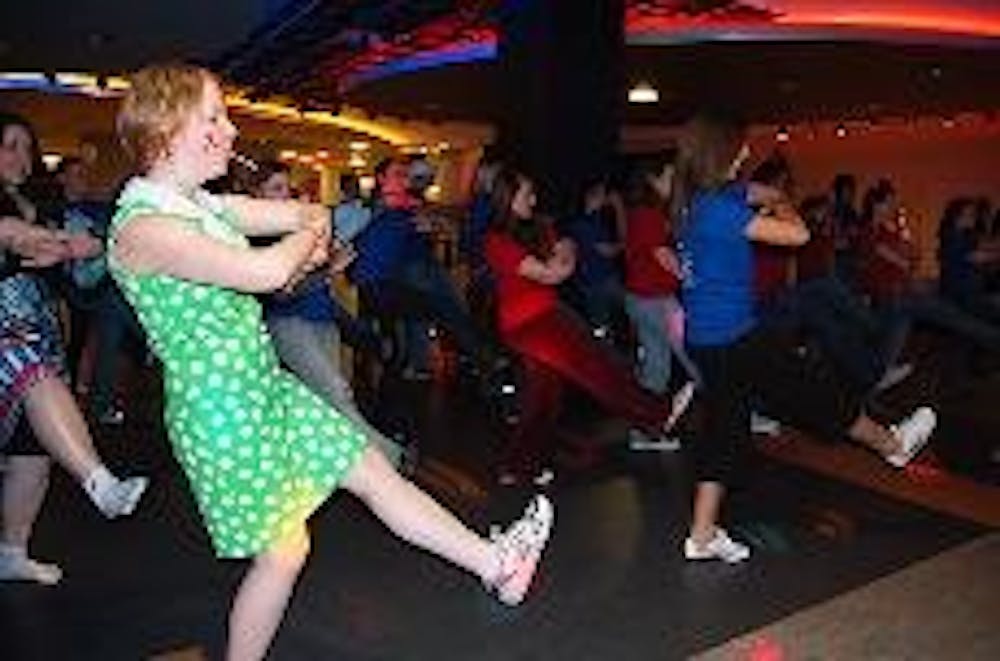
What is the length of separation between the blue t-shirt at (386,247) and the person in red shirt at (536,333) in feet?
4.81

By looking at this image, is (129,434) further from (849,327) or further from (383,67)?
(383,67)

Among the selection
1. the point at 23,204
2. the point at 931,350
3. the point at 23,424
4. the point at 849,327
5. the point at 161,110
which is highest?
the point at 161,110

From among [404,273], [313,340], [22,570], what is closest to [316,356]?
[313,340]

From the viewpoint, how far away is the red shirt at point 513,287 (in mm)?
5551

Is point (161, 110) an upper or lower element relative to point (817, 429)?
upper

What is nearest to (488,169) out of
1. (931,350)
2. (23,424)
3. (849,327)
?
(849,327)

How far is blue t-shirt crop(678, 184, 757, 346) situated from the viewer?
441 centimetres

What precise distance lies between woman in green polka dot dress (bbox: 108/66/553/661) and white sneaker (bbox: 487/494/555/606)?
0.45 ft

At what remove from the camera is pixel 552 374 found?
19.2ft

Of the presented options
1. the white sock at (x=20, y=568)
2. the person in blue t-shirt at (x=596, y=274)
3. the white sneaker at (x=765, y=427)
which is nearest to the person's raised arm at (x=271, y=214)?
the white sock at (x=20, y=568)

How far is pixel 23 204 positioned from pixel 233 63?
38.0 ft

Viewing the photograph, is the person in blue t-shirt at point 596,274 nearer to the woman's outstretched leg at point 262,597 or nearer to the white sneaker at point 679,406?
the white sneaker at point 679,406

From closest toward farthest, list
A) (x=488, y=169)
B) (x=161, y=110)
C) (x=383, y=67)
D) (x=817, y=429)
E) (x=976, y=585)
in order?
(x=161, y=110)
(x=976, y=585)
(x=817, y=429)
(x=488, y=169)
(x=383, y=67)

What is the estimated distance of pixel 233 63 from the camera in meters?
15.5
